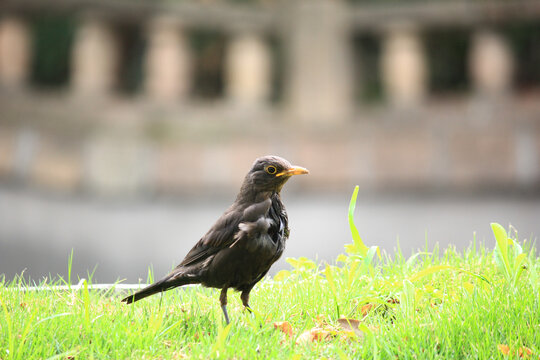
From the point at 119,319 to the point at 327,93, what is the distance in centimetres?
1601

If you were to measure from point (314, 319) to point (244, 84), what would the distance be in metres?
16.5

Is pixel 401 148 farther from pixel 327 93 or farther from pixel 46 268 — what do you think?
pixel 46 268

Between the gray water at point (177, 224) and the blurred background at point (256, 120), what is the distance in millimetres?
50

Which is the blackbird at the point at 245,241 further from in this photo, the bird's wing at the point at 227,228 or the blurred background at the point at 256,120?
the blurred background at the point at 256,120

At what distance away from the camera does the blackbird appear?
328 cm

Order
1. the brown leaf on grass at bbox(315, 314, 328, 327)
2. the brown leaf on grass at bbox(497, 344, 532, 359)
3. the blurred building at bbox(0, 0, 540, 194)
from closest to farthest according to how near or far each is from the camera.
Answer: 1. the brown leaf on grass at bbox(497, 344, 532, 359)
2. the brown leaf on grass at bbox(315, 314, 328, 327)
3. the blurred building at bbox(0, 0, 540, 194)

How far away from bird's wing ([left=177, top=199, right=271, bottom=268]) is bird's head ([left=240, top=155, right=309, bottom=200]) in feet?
0.26

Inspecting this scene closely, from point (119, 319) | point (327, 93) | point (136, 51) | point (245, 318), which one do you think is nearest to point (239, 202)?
point (245, 318)

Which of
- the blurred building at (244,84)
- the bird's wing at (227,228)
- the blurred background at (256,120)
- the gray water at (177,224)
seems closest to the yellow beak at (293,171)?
the bird's wing at (227,228)

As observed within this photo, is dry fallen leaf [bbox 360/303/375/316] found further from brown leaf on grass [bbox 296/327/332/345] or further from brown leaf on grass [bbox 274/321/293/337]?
brown leaf on grass [bbox 274/321/293/337]

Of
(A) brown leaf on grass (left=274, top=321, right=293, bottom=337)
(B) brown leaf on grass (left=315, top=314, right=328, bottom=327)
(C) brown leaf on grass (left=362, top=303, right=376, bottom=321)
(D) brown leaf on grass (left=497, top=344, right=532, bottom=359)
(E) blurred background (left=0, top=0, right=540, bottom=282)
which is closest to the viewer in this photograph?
(D) brown leaf on grass (left=497, top=344, right=532, bottom=359)

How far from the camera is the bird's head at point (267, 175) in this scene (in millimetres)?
3332

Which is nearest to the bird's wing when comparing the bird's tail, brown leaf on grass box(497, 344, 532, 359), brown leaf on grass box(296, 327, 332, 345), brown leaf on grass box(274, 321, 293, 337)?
the bird's tail

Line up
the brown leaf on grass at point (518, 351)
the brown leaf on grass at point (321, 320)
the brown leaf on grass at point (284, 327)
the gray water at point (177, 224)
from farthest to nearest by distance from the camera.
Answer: the gray water at point (177, 224), the brown leaf on grass at point (321, 320), the brown leaf on grass at point (284, 327), the brown leaf on grass at point (518, 351)
